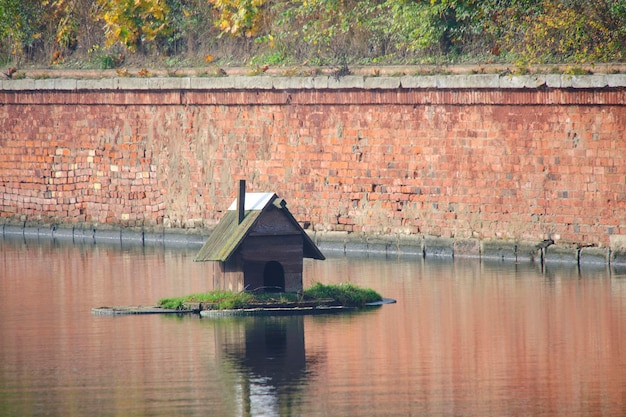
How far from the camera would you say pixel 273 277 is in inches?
789

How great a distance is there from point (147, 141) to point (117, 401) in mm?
15948

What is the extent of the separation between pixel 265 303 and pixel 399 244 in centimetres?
734

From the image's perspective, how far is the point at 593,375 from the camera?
1536cm

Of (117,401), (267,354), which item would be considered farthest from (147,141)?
(117,401)

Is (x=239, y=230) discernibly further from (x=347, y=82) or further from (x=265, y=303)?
(x=347, y=82)

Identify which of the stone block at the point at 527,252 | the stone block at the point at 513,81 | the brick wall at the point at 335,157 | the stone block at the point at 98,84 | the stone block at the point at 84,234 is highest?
the stone block at the point at 98,84

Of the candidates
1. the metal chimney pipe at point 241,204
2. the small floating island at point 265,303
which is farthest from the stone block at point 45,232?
the metal chimney pipe at point 241,204

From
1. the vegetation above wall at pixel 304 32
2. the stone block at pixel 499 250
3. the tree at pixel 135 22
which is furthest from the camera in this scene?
the tree at pixel 135 22

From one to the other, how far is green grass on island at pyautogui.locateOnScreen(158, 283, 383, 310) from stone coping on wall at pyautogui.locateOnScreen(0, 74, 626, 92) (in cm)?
564

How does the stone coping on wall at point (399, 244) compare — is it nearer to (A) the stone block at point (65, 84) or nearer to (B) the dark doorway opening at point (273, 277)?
(A) the stone block at point (65, 84)

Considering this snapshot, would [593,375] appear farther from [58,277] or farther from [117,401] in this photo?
[58,277]

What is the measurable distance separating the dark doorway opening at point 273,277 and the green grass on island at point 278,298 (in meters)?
0.27

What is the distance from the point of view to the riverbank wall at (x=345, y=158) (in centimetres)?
2433

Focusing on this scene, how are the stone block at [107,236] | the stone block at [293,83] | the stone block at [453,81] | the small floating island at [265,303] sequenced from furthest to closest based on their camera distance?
the stone block at [107,236], the stone block at [293,83], the stone block at [453,81], the small floating island at [265,303]
